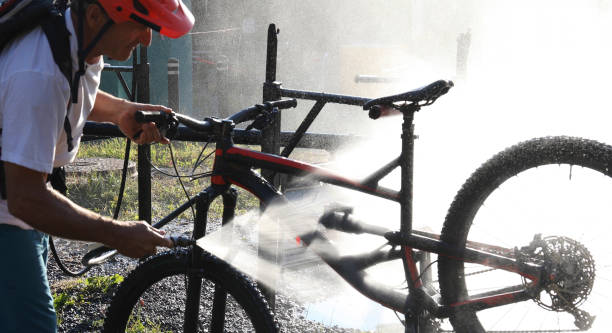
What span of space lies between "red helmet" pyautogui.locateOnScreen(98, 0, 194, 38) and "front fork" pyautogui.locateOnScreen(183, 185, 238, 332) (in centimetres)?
82

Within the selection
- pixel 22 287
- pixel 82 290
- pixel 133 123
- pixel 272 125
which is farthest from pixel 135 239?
pixel 82 290

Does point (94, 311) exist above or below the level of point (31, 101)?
below

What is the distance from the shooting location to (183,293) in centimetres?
312

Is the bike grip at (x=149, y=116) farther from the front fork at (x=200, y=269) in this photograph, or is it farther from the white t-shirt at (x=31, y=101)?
the white t-shirt at (x=31, y=101)

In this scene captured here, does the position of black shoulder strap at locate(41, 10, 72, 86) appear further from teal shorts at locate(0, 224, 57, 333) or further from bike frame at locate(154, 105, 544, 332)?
bike frame at locate(154, 105, 544, 332)

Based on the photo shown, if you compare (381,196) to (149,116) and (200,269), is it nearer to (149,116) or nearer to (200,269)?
(200,269)

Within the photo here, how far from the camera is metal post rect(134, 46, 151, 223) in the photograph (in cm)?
427

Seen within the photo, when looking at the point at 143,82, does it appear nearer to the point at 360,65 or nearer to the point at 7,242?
the point at 7,242

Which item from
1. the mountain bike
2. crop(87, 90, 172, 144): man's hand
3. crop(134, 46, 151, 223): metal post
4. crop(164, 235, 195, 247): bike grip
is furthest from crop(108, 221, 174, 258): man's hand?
crop(134, 46, 151, 223): metal post

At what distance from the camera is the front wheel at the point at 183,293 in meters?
2.61

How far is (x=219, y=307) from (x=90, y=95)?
3.81ft

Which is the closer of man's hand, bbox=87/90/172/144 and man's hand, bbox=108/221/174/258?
man's hand, bbox=108/221/174/258

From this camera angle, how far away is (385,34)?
2119cm

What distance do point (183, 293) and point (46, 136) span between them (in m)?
1.46
